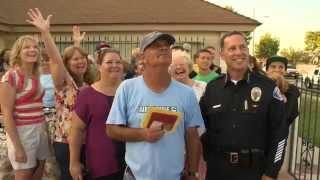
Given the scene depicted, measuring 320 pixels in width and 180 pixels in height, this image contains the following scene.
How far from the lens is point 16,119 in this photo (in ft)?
14.7

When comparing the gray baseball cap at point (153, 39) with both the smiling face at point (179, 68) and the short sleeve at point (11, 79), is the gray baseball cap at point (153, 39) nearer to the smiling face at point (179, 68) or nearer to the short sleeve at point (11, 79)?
the smiling face at point (179, 68)

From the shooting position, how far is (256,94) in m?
3.41

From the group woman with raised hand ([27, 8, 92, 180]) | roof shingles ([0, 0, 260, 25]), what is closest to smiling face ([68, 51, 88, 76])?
woman with raised hand ([27, 8, 92, 180])

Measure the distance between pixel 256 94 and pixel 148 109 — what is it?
2.80ft

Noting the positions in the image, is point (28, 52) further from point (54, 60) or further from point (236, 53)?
point (236, 53)

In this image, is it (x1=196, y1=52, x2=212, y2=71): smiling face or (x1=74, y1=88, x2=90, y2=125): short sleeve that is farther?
(x1=196, y1=52, x2=212, y2=71): smiling face

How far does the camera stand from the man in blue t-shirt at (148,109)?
3.11 m

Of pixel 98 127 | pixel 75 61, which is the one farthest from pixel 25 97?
pixel 98 127

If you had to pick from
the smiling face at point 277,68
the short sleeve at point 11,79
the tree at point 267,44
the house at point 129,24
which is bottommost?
the short sleeve at point 11,79

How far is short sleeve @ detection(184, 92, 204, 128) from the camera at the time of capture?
3244mm

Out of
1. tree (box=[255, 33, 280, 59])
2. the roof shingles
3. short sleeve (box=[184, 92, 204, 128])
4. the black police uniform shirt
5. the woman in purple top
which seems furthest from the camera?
tree (box=[255, 33, 280, 59])

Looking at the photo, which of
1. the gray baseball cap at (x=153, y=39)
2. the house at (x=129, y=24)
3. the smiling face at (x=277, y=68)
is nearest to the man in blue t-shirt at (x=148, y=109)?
the gray baseball cap at (x=153, y=39)

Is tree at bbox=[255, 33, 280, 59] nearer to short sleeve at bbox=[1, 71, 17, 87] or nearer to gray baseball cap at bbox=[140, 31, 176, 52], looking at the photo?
short sleeve at bbox=[1, 71, 17, 87]

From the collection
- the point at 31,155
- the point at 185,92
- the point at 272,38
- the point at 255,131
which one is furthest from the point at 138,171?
the point at 272,38
